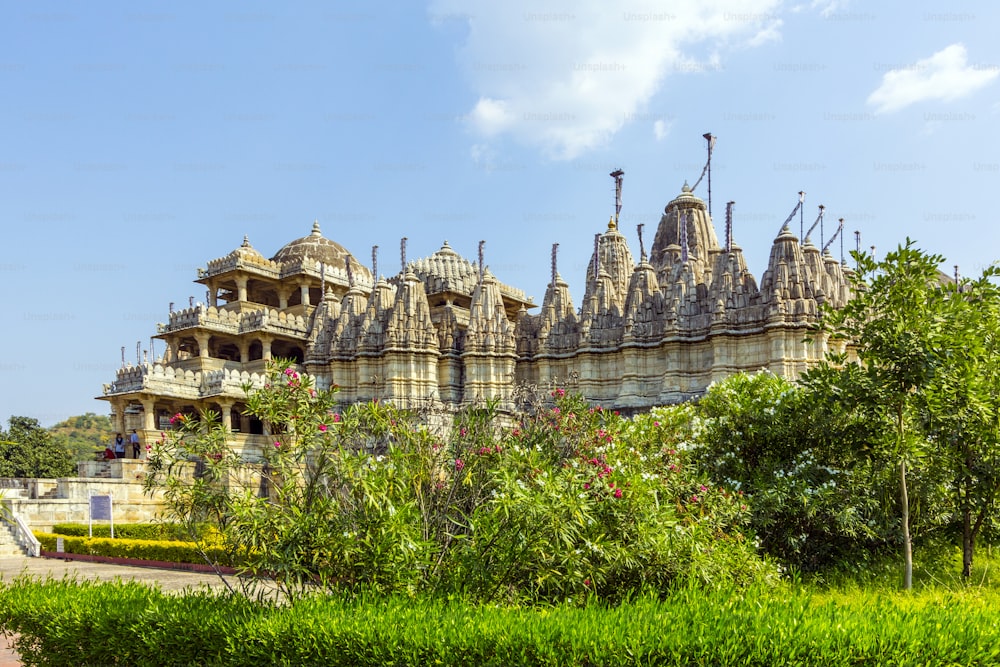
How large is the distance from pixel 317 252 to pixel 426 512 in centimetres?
4147

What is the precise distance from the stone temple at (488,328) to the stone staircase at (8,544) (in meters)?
11.8

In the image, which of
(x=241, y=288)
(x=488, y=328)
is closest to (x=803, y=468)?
(x=488, y=328)

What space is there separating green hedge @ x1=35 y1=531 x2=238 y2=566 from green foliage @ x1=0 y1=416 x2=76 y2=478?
24212 millimetres

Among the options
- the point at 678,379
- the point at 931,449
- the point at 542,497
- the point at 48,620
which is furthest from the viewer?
the point at 678,379

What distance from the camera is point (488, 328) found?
1431 inches

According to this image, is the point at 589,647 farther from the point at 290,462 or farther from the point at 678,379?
the point at 678,379

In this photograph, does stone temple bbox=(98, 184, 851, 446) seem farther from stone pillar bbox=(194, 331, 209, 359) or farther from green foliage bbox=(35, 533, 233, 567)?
green foliage bbox=(35, 533, 233, 567)

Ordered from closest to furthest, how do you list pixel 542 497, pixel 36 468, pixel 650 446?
pixel 542 497 → pixel 650 446 → pixel 36 468

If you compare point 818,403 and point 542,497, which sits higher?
point 818,403

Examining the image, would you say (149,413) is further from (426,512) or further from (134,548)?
(426,512)

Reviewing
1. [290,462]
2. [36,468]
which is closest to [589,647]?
[290,462]

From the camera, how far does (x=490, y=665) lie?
6.15 m

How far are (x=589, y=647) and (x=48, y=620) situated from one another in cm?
591

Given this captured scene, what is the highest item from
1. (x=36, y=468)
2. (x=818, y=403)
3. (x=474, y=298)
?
(x=474, y=298)
